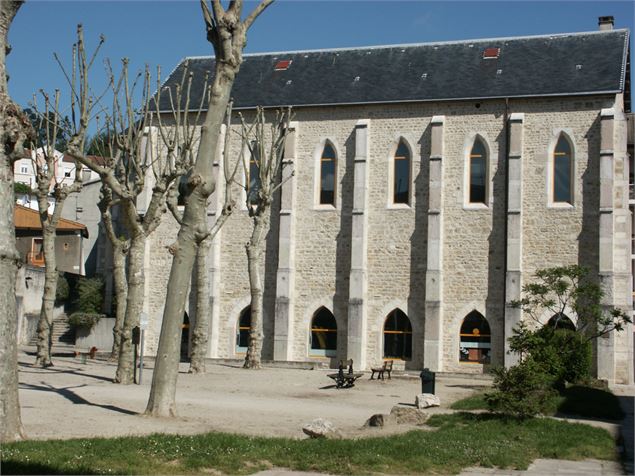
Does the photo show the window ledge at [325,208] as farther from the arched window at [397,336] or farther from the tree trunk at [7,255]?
the tree trunk at [7,255]

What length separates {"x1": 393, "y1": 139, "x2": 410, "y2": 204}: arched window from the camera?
34000 millimetres

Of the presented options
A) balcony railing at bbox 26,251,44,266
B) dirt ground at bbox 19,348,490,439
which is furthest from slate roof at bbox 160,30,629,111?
balcony railing at bbox 26,251,44,266

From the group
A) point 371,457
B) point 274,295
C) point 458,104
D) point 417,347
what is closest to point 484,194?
point 458,104

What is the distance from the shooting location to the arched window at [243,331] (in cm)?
3534

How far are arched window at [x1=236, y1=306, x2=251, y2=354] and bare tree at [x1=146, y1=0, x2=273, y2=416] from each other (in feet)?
66.9

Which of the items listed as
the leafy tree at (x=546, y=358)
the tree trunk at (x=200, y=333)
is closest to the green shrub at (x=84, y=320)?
the tree trunk at (x=200, y=333)

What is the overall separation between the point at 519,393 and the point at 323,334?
19.0 metres

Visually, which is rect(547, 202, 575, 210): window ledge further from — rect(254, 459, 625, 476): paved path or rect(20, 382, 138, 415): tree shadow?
rect(254, 459, 625, 476): paved path

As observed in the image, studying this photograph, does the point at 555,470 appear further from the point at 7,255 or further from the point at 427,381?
the point at 427,381

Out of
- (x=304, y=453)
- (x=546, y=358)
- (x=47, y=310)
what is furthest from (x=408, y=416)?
(x=47, y=310)

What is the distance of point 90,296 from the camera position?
38906 millimetres

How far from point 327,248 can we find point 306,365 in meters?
5.08

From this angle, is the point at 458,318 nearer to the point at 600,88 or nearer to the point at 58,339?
the point at 600,88

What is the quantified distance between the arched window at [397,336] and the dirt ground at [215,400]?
3743 millimetres
